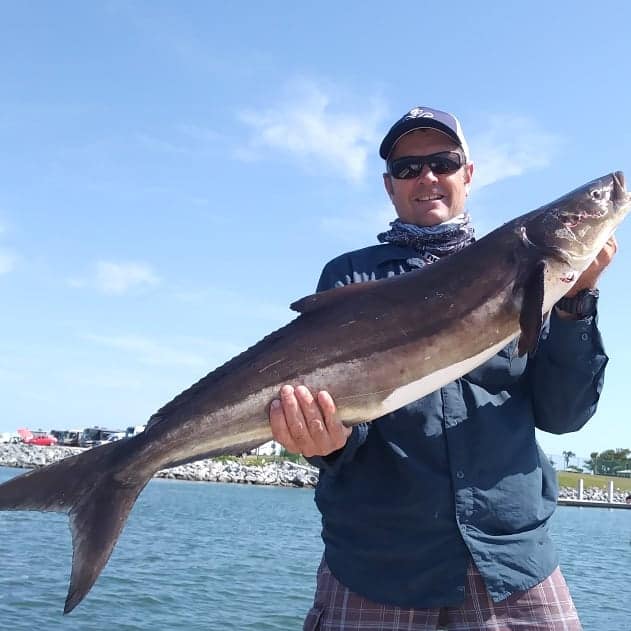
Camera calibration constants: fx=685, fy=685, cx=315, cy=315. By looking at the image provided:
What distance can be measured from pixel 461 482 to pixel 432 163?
84.7 inches

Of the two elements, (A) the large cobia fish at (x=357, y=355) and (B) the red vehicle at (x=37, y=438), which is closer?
(A) the large cobia fish at (x=357, y=355)

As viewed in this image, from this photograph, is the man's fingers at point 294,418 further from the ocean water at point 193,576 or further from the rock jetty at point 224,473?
the rock jetty at point 224,473

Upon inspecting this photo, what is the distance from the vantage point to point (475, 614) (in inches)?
138

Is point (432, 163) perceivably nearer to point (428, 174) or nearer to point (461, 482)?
point (428, 174)

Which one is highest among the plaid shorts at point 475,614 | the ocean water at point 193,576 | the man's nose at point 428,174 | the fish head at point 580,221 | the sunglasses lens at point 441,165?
the sunglasses lens at point 441,165

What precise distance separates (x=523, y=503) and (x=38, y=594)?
15.2 m

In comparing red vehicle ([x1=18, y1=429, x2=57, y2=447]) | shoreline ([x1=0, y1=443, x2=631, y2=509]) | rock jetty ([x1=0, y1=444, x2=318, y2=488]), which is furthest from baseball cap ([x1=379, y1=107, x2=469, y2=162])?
red vehicle ([x1=18, y1=429, x2=57, y2=447])

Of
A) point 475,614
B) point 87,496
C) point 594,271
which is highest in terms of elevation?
point 594,271

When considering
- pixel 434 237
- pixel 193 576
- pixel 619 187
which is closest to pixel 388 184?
pixel 434 237

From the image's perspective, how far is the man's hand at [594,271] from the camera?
Answer: 3875 mm

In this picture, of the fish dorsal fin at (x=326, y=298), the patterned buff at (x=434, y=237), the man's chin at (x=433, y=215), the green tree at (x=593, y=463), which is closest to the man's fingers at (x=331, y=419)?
the fish dorsal fin at (x=326, y=298)

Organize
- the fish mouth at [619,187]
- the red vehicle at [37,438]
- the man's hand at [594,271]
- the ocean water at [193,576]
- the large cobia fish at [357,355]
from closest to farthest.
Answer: the large cobia fish at [357,355], the man's hand at [594,271], the fish mouth at [619,187], the ocean water at [193,576], the red vehicle at [37,438]

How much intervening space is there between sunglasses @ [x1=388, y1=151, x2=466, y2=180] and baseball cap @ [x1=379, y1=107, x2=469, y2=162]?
0.36 ft

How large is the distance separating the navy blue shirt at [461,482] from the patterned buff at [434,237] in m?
0.91
